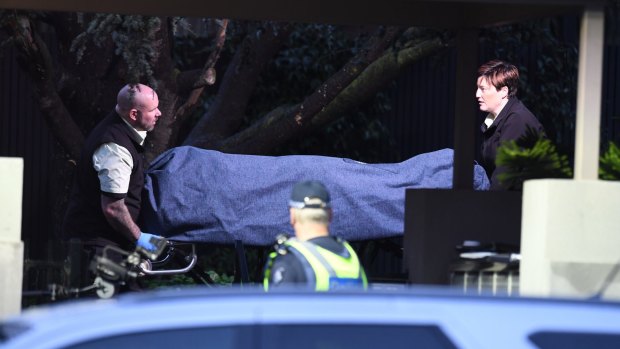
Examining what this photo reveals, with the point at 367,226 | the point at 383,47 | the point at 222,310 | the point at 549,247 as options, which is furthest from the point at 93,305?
the point at 383,47

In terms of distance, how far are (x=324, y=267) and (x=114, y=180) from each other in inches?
146

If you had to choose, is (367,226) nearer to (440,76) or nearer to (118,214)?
(118,214)

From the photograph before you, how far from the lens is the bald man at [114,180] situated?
9.20 metres

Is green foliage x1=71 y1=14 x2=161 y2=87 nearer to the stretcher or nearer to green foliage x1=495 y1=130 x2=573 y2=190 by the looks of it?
the stretcher

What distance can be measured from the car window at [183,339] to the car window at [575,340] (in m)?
0.83

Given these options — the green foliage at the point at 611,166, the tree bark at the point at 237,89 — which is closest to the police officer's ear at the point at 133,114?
the green foliage at the point at 611,166

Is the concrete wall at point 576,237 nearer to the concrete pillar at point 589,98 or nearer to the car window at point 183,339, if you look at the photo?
the concrete pillar at point 589,98

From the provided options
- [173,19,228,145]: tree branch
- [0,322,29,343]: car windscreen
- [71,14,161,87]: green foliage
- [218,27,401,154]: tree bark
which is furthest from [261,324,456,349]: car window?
[173,19,228,145]: tree branch

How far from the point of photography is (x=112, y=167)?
30.1 ft

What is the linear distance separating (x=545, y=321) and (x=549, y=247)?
2.98 meters

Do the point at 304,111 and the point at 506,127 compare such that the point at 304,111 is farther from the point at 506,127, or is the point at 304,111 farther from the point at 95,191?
the point at 95,191

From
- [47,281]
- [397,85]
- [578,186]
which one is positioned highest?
[397,85]

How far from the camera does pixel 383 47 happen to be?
12703 millimetres

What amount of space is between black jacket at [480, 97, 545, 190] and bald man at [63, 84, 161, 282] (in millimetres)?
2461
